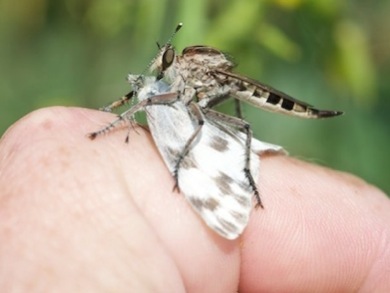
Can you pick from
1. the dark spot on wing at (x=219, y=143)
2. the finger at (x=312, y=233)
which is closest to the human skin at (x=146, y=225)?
the finger at (x=312, y=233)

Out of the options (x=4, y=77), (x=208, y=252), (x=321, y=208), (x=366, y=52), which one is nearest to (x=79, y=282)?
(x=208, y=252)

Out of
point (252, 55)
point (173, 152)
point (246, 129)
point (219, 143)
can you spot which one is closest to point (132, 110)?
point (173, 152)

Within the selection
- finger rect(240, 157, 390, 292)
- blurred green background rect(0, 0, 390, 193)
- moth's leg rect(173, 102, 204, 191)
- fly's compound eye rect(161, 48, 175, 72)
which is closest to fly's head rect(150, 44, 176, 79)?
fly's compound eye rect(161, 48, 175, 72)

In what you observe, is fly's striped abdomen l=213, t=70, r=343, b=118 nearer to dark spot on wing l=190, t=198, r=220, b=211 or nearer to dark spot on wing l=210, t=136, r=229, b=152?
dark spot on wing l=210, t=136, r=229, b=152

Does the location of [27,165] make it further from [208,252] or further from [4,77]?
[4,77]

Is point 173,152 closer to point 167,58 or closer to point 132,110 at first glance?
point 132,110
